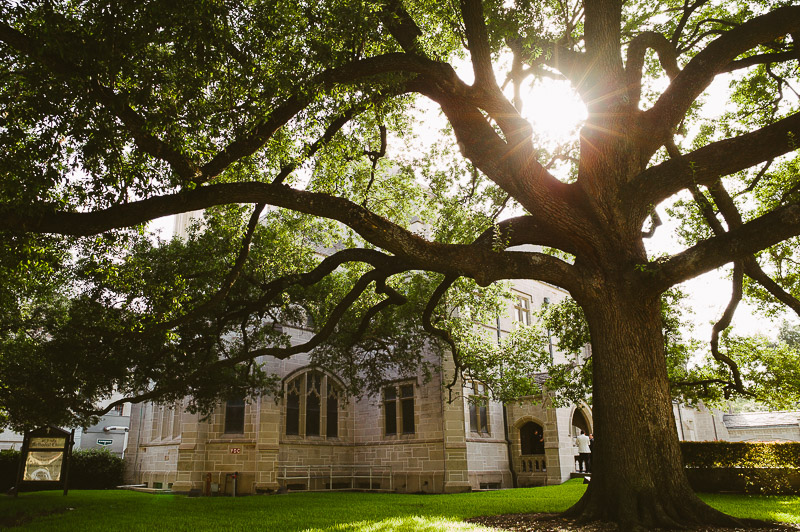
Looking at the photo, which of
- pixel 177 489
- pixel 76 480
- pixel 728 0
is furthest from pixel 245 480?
pixel 728 0

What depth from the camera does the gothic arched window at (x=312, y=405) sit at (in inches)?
805

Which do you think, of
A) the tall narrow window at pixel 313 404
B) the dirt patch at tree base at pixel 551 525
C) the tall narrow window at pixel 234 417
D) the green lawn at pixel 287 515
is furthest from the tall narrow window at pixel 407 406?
the dirt patch at tree base at pixel 551 525

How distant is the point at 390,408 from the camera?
71.1 feet

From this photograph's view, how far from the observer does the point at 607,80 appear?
871cm

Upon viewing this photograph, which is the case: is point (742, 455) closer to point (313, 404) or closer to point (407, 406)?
point (407, 406)

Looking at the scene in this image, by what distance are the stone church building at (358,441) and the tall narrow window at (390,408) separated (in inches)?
1.7

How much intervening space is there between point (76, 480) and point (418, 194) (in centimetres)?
2234

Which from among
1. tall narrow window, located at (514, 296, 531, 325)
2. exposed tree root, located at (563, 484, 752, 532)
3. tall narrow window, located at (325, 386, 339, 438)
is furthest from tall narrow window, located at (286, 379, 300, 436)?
exposed tree root, located at (563, 484, 752, 532)

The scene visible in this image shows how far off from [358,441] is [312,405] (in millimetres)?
2703

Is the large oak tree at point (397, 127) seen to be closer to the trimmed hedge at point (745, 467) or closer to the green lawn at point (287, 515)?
the green lawn at point (287, 515)

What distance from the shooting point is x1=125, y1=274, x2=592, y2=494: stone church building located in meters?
18.6

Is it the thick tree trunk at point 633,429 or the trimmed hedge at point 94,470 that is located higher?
the thick tree trunk at point 633,429

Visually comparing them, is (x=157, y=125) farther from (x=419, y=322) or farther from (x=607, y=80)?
(x=419, y=322)

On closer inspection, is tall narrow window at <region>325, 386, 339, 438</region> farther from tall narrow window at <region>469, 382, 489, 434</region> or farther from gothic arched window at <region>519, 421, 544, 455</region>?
gothic arched window at <region>519, 421, 544, 455</region>
